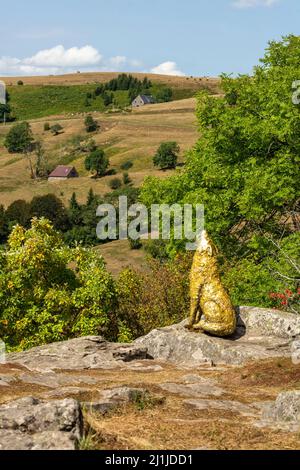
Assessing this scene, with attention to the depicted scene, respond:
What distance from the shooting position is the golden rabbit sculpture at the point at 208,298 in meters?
18.4

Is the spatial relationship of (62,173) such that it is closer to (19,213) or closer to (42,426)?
(19,213)

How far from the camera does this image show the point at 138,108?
190 m

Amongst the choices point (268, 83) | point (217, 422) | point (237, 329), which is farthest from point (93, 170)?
point (217, 422)

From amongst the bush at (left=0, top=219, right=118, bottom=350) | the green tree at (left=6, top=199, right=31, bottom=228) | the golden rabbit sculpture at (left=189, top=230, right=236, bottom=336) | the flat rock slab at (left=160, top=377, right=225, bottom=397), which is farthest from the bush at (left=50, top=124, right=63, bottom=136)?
the flat rock slab at (left=160, top=377, right=225, bottom=397)

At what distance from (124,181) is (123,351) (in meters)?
103

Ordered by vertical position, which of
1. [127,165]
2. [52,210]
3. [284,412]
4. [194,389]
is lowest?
[52,210]

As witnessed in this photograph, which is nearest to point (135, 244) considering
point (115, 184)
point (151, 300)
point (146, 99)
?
point (115, 184)

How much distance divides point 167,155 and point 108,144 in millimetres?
27160

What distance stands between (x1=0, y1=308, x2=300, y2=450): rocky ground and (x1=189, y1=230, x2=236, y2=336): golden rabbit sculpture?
393mm

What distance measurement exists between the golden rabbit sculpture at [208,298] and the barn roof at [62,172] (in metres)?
109

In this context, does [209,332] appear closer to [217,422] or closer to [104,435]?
[217,422]

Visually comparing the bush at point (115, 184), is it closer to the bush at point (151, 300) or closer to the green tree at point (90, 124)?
the green tree at point (90, 124)

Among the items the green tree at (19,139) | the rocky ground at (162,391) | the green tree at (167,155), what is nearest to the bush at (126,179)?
the green tree at (167,155)

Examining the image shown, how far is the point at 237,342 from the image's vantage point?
1825cm
